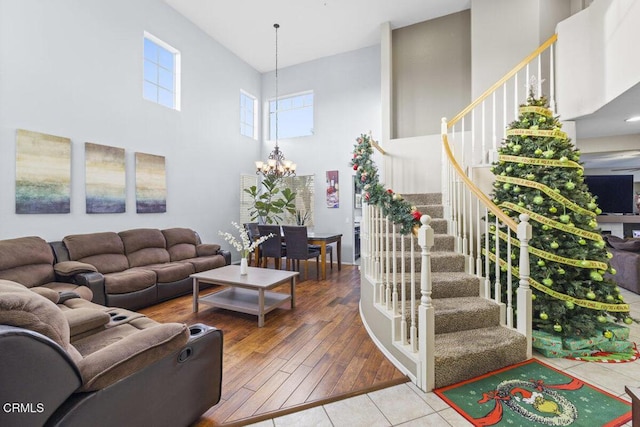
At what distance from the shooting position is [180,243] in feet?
16.5

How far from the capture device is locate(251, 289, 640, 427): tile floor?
5.76 feet

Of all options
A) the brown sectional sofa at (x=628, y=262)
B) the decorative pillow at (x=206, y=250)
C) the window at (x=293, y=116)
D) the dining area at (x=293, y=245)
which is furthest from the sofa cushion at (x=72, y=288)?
the brown sectional sofa at (x=628, y=262)

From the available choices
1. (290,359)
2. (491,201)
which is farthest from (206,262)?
(491,201)

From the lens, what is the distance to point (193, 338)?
1694 millimetres

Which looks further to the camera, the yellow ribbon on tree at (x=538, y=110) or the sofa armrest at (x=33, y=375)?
the yellow ribbon on tree at (x=538, y=110)

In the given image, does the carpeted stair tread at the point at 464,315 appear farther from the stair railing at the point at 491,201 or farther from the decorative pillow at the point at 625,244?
the decorative pillow at the point at 625,244

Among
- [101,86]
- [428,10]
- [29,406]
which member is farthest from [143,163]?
[428,10]

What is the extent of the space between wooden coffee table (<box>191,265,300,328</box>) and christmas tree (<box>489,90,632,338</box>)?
247cm

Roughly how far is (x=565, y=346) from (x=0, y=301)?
3802 mm

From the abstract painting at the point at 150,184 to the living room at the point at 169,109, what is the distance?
0.11 meters

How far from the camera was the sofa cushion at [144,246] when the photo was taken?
426 centimetres

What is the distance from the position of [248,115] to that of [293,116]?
3.90 feet

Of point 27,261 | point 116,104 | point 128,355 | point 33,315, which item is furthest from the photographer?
point 116,104

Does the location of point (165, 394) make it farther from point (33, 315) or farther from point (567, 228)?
point (567, 228)
